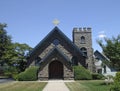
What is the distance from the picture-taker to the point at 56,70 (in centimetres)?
4053

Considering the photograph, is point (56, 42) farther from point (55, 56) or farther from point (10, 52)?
point (10, 52)

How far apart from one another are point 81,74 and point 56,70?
5.45 metres

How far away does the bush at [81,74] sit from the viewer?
36.1 meters

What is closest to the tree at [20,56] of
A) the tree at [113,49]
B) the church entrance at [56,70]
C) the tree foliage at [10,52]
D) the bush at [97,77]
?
the tree foliage at [10,52]

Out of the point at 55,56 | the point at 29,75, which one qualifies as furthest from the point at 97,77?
the point at 29,75

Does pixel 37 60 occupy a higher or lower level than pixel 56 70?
higher

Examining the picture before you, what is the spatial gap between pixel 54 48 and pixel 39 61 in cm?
430

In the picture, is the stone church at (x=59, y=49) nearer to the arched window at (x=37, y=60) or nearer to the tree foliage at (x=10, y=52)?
the arched window at (x=37, y=60)

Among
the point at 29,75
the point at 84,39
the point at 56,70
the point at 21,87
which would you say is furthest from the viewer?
the point at 84,39

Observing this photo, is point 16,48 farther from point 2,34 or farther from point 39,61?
point 39,61

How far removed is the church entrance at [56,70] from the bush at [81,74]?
4116 mm

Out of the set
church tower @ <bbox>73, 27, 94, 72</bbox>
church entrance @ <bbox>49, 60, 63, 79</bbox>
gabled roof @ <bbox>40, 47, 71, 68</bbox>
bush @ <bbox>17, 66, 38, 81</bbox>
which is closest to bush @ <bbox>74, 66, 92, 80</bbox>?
gabled roof @ <bbox>40, 47, 71, 68</bbox>

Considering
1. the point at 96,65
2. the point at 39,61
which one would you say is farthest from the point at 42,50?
the point at 96,65

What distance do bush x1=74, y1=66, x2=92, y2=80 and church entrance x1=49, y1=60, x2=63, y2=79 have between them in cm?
412
